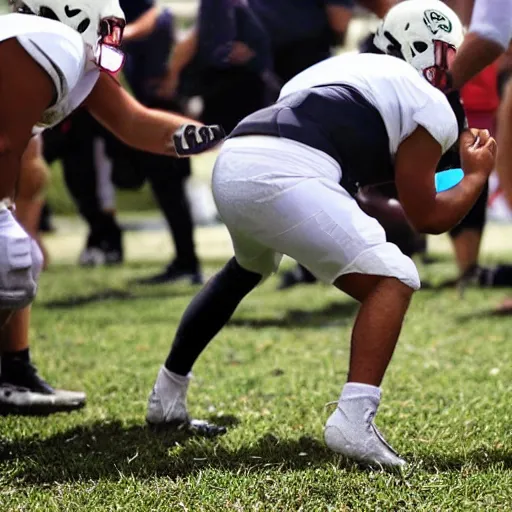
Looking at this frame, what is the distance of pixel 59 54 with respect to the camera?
2670 mm

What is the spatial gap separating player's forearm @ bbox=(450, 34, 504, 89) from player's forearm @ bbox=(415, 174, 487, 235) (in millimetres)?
408

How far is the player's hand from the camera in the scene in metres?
2.80

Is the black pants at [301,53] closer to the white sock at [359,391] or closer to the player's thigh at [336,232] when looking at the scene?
the player's thigh at [336,232]

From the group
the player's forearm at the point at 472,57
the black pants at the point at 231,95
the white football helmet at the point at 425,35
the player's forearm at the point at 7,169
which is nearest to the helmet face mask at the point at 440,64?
the white football helmet at the point at 425,35

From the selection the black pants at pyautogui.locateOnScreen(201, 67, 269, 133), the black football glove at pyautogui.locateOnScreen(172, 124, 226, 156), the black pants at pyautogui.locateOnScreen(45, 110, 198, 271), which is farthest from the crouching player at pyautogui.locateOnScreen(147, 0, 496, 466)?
the black pants at pyautogui.locateOnScreen(45, 110, 198, 271)

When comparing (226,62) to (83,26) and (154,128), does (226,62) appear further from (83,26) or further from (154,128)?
(83,26)

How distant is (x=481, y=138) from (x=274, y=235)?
2.07 ft

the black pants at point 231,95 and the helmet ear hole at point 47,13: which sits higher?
the helmet ear hole at point 47,13

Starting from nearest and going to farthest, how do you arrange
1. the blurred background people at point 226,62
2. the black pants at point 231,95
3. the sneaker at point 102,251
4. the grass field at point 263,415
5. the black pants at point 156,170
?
the grass field at point 263,415 → the blurred background people at point 226,62 → the black pants at point 231,95 → the black pants at point 156,170 → the sneaker at point 102,251

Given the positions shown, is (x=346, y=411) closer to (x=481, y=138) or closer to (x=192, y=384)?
(x=481, y=138)

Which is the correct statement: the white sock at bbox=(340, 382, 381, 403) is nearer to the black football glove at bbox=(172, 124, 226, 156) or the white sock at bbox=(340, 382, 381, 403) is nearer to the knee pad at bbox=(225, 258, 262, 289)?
the knee pad at bbox=(225, 258, 262, 289)

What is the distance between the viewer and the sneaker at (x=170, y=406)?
314 cm

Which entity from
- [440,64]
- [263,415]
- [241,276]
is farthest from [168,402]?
[440,64]

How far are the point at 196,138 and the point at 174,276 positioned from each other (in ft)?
11.6
